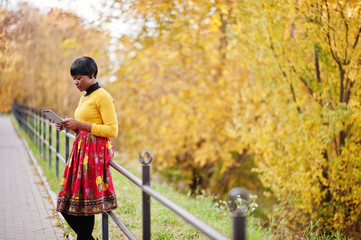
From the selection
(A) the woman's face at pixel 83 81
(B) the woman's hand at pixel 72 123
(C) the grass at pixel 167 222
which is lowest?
(C) the grass at pixel 167 222

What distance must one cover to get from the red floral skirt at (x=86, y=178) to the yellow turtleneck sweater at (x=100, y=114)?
0.45 feet

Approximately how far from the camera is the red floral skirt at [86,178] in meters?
3.56

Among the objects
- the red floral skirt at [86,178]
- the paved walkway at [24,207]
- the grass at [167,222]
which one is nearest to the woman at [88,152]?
the red floral skirt at [86,178]

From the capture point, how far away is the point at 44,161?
33.9ft

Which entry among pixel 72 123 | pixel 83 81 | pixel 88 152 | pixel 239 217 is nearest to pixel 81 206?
pixel 88 152

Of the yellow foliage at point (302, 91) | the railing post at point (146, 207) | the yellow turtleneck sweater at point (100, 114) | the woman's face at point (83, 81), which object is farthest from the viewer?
the yellow foliage at point (302, 91)

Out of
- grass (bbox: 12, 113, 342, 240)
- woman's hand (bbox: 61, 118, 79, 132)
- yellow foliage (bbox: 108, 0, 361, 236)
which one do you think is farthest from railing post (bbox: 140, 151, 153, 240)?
yellow foliage (bbox: 108, 0, 361, 236)

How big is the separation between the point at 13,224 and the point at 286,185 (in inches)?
189

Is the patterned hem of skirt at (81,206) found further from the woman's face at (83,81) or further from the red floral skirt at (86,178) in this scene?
the woman's face at (83,81)

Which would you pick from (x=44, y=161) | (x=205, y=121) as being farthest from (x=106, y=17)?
(x=205, y=121)

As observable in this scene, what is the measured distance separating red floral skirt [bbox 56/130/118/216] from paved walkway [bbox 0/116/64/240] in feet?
5.37

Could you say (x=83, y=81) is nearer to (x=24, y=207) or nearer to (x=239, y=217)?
(x=239, y=217)

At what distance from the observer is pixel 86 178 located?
3.54 metres

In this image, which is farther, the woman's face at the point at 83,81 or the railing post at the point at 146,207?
the woman's face at the point at 83,81
